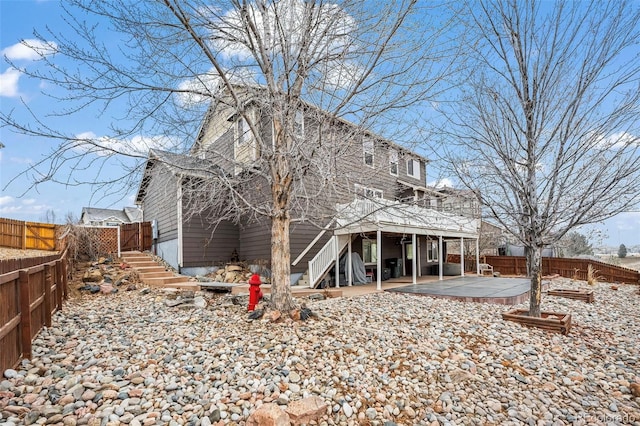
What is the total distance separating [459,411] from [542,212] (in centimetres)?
422

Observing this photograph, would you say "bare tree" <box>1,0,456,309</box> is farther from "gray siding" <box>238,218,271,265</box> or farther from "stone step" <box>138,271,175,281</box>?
"gray siding" <box>238,218,271,265</box>

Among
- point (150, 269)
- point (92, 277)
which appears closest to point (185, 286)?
point (92, 277)

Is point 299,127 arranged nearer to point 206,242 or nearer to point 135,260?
point 206,242

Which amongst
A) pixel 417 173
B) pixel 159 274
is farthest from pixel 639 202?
pixel 417 173

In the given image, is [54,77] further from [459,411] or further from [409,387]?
[459,411]

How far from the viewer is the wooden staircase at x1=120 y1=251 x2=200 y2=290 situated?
9.22 metres

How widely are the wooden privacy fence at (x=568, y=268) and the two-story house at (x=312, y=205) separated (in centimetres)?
436

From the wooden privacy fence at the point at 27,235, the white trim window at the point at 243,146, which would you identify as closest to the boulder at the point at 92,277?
the white trim window at the point at 243,146

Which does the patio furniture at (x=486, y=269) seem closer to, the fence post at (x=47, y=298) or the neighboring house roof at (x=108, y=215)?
the fence post at (x=47, y=298)

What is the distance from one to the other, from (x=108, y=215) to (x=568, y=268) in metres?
27.1

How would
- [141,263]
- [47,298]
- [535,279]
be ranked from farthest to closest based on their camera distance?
[141,263]
[535,279]
[47,298]

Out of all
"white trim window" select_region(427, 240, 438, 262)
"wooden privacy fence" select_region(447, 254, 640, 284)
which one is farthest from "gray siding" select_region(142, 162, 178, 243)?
"wooden privacy fence" select_region(447, 254, 640, 284)

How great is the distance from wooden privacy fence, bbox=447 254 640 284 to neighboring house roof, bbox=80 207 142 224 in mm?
21558

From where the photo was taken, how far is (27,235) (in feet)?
45.0
